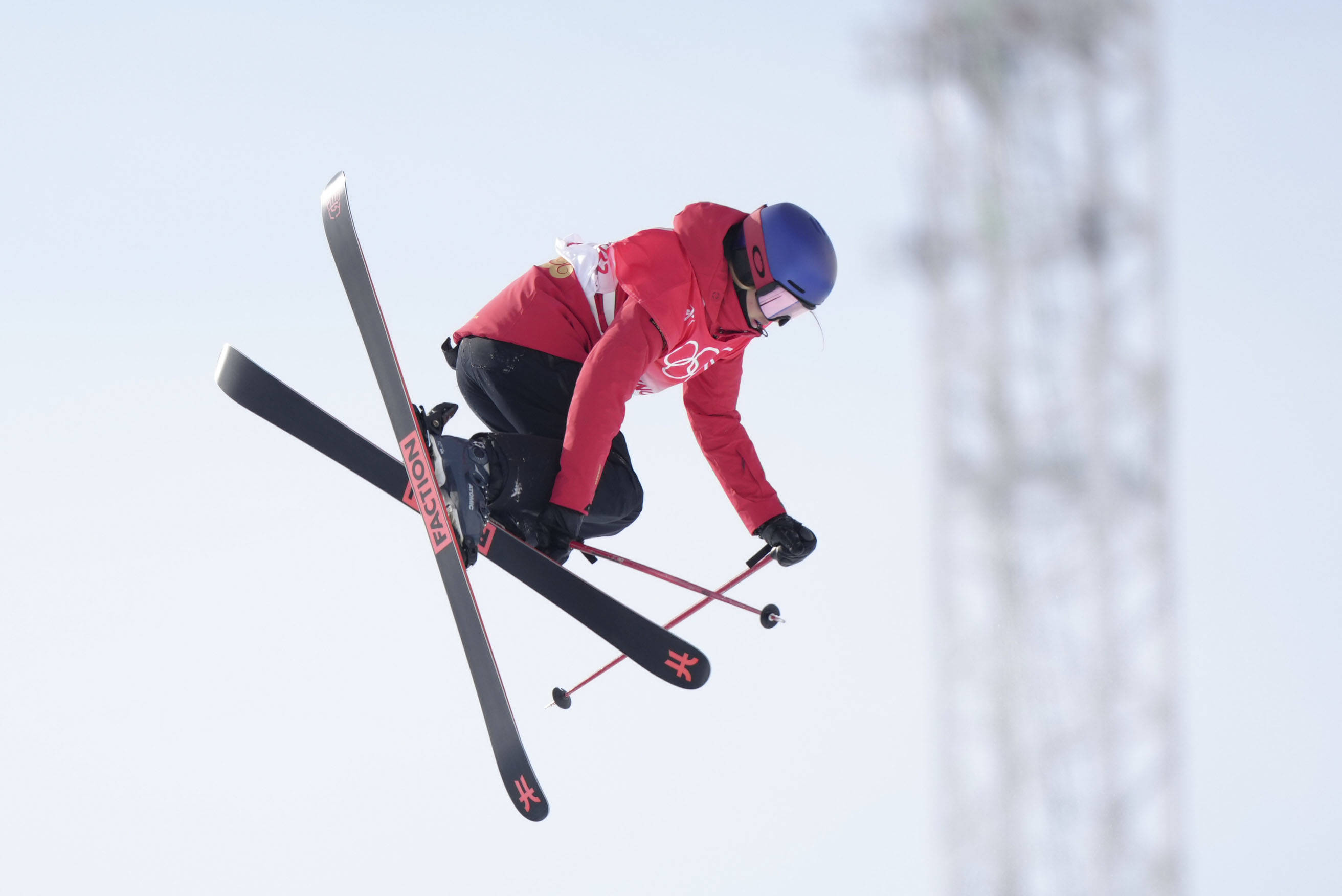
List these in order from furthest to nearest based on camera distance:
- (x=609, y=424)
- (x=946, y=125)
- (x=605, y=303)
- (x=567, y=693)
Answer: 1. (x=946, y=125)
2. (x=567, y=693)
3. (x=605, y=303)
4. (x=609, y=424)

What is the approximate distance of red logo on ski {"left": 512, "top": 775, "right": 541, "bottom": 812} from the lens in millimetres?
3318

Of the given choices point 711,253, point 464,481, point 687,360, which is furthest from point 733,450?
point 464,481

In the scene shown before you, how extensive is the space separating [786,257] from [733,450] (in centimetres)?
87

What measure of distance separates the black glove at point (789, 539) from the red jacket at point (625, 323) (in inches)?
23.2

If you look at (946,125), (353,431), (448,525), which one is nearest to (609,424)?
(448,525)

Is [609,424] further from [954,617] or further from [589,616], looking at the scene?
[954,617]

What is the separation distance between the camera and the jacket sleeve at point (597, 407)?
3.26 m

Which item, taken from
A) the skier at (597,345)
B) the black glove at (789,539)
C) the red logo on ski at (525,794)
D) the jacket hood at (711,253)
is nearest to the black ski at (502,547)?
the skier at (597,345)

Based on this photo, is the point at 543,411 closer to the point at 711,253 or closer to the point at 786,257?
the point at 711,253

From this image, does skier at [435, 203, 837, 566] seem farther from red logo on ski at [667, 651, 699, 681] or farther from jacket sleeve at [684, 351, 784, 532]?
red logo on ski at [667, 651, 699, 681]

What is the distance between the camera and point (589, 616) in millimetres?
3592

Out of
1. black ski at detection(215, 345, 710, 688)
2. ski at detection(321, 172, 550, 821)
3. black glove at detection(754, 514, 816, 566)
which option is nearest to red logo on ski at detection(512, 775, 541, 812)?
ski at detection(321, 172, 550, 821)

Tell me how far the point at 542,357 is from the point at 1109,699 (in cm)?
358

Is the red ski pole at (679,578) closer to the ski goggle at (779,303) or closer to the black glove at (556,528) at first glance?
the black glove at (556,528)
